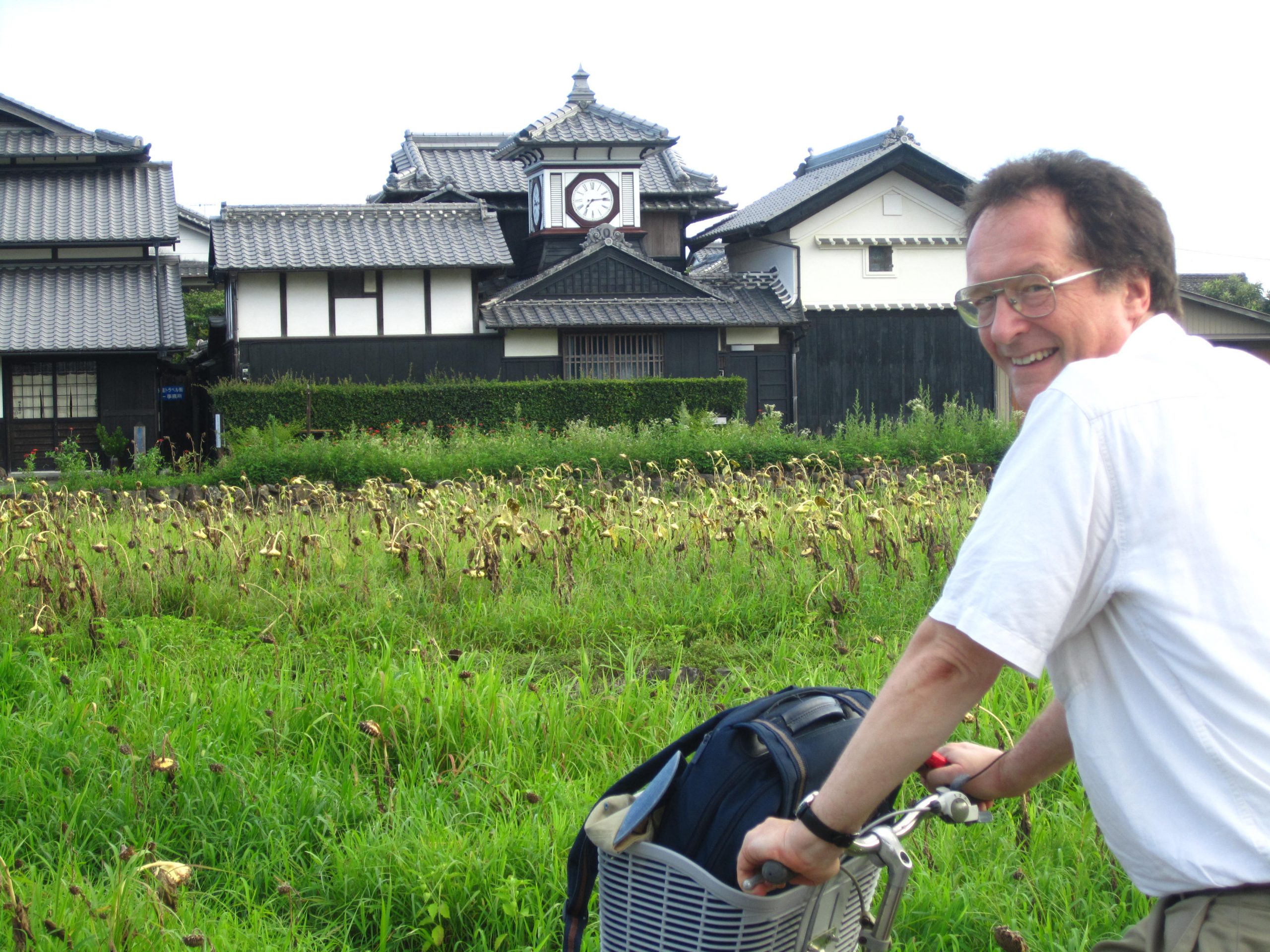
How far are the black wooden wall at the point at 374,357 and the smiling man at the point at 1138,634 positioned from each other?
2057 cm

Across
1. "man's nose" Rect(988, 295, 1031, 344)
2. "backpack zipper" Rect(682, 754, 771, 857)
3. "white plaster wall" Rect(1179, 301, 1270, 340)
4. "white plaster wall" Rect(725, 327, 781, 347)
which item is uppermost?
"white plaster wall" Rect(1179, 301, 1270, 340)

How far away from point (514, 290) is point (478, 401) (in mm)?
3060

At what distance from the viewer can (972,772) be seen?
1.88 m

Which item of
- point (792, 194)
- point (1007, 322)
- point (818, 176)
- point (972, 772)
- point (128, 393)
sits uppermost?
point (818, 176)

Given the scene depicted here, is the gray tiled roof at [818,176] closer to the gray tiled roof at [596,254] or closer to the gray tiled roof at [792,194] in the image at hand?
the gray tiled roof at [792,194]

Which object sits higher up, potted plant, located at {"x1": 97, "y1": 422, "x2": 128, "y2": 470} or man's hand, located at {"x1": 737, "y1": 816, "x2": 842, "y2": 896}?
potted plant, located at {"x1": 97, "y1": 422, "x2": 128, "y2": 470}

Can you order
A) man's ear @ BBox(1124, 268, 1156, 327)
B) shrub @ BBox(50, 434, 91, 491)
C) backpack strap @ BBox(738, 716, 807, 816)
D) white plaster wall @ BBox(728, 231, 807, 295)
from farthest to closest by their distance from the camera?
white plaster wall @ BBox(728, 231, 807, 295)
shrub @ BBox(50, 434, 91, 491)
man's ear @ BBox(1124, 268, 1156, 327)
backpack strap @ BBox(738, 716, 807, 816)

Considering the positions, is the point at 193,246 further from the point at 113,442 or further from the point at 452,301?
the point at 113,442

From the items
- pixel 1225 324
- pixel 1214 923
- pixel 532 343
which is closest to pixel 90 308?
pixel 532 343

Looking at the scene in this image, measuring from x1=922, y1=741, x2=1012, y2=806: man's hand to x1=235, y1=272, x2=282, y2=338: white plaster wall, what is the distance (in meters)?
21.1

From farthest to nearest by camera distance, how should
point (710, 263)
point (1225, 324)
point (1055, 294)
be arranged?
point (710, 263) → point (1225, 324) → point (1055, 294)

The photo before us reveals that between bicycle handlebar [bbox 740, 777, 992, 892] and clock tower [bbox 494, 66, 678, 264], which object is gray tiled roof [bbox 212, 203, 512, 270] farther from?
bicycle handlebar [bbox 740, 777, 992, 892]

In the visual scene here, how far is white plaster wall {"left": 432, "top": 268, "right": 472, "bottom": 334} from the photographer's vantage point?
22.2 metres

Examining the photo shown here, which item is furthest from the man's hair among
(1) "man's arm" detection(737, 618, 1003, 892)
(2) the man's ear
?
(1) "man's arm" detection(737, 618, 1003, 892)
